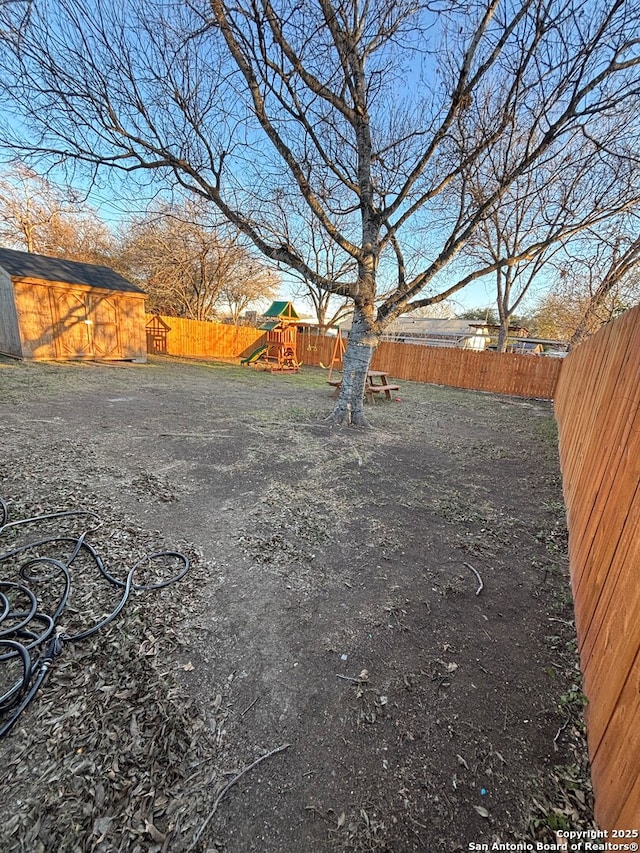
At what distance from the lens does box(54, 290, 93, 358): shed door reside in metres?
11.3

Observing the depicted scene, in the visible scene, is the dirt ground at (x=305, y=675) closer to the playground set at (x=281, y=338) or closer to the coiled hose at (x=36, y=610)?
the coiled hose at (x=36, y=610)

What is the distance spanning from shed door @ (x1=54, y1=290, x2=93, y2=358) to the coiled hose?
36.8 feet

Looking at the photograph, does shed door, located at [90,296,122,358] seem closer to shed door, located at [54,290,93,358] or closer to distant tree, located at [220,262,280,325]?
shed door, located at [54,290,93,358]

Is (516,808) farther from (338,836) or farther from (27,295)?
(27,295)

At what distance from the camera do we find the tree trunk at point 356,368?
5.85m

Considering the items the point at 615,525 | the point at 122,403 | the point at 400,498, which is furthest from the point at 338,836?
the point at 122,403

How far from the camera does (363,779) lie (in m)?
1.29

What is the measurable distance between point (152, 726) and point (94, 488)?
252 cm

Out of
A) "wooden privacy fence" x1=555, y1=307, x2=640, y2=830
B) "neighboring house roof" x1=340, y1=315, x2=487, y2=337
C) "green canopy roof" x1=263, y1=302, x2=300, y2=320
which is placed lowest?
"wooden privacy fence" x1=555, y1=307, x2=640, y2=830

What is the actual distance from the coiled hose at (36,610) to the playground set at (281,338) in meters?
12.6

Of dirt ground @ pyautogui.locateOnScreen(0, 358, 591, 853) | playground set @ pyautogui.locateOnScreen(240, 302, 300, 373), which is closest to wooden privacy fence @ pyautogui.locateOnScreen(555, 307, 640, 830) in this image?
dirt ground @ pyautogui.locateOnScreen(0, 358, 591, 853)

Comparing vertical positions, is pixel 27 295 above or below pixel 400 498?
above

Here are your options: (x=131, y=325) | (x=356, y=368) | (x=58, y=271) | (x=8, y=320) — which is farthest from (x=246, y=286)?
(x=356, y=368)

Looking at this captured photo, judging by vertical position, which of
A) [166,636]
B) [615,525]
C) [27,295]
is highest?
[27,295]
